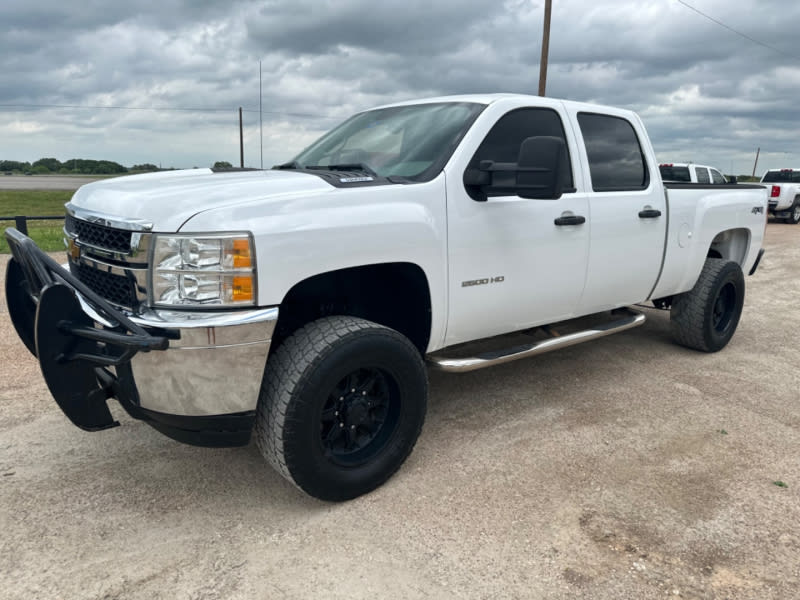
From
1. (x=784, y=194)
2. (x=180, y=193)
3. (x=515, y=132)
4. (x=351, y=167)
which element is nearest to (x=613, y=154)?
(x=515, y=132)

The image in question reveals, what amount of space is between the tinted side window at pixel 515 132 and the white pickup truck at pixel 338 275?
1cm

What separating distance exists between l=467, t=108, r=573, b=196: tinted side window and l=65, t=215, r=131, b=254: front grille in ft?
5.66

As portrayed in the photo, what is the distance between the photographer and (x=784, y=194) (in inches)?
812

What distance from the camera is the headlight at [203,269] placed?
2.56 m

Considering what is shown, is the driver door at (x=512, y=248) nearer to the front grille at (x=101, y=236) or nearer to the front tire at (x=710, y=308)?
the front grille at (x=101, y=236)

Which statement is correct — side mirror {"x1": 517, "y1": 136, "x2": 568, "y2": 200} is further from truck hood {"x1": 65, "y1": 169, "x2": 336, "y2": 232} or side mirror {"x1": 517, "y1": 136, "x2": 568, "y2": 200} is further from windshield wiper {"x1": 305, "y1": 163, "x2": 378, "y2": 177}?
truck hood {"x1": 65, "y1": 169, "x2": 336, "y2": 232}

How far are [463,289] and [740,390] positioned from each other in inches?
106

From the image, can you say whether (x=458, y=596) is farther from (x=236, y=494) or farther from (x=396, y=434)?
(x=236, y=494)

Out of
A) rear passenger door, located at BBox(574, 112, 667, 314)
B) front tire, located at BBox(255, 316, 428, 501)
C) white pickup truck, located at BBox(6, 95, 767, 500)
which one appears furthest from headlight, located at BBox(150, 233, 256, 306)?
rear passenger door, located at BBox(574, 112, 667, 314)

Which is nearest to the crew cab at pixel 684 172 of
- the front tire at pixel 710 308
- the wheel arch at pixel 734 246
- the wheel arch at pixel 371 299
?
the wheel arch at pixel 734 246

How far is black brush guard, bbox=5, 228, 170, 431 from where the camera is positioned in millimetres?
2498

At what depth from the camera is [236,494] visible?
3.19m

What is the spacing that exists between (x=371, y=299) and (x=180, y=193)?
1.20 m

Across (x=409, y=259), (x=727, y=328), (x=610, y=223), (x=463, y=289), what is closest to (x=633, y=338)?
(x=727, y=328)
